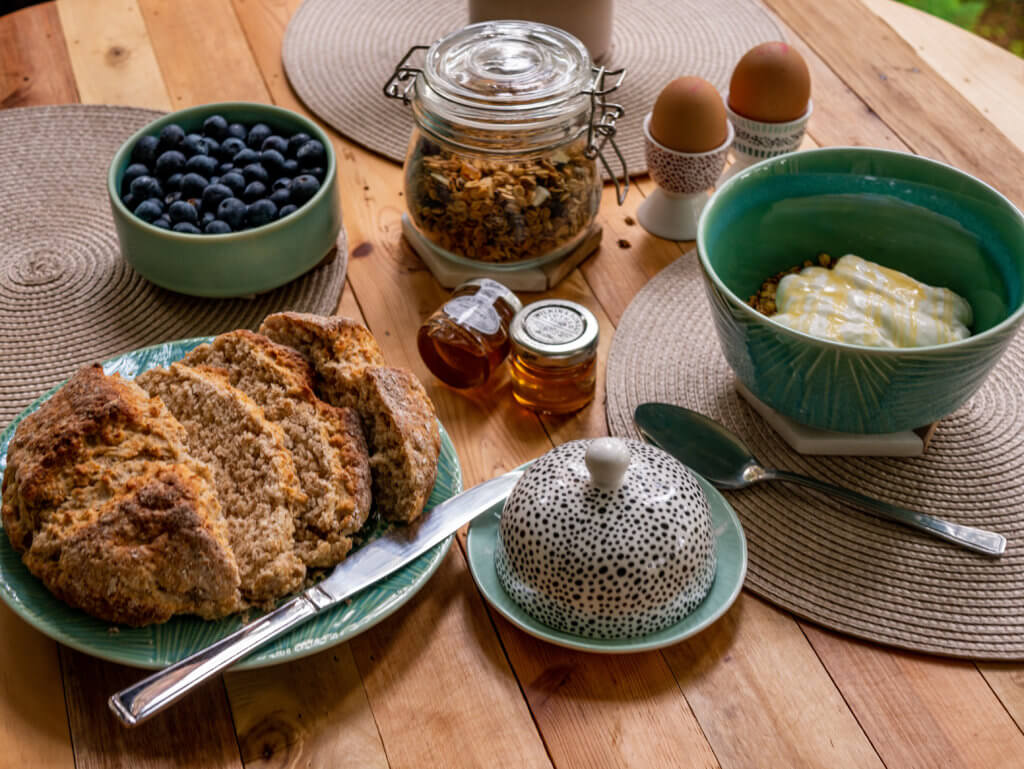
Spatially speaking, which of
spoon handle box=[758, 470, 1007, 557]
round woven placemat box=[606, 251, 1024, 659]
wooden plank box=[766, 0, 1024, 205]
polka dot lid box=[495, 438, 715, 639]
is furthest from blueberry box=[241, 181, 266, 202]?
wooden plank box=[766, 0, 1024, 205]

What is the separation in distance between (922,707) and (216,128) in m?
1.13

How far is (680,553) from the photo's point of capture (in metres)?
0.94

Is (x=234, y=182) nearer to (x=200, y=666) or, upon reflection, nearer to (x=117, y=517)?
(x=117, y=517)

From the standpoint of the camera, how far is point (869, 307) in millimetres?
1151

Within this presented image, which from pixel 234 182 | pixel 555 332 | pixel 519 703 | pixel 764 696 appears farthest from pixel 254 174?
pixel 764 696

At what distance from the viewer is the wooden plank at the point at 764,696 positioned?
906 millimetres

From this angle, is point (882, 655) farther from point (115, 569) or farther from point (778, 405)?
point (115, 569)

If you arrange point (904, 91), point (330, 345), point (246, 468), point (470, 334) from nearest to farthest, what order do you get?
1. point (246, 468)
2. point (330, 345)
3. point (470, 334)
4. point (904, 91)

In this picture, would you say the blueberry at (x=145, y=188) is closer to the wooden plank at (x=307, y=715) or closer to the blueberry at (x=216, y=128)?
the blueberry at (x=216, y=128)

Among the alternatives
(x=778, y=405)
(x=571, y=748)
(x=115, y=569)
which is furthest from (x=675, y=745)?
(x=115, y=569)

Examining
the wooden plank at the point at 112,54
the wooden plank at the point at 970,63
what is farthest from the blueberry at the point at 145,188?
the wooden plank at the point at 970,63

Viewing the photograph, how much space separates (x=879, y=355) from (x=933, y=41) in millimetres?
1073

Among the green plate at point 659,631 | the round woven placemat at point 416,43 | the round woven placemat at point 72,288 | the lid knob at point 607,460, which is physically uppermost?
the lid knob at point 607,460

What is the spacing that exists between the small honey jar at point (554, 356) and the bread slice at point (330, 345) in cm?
18
